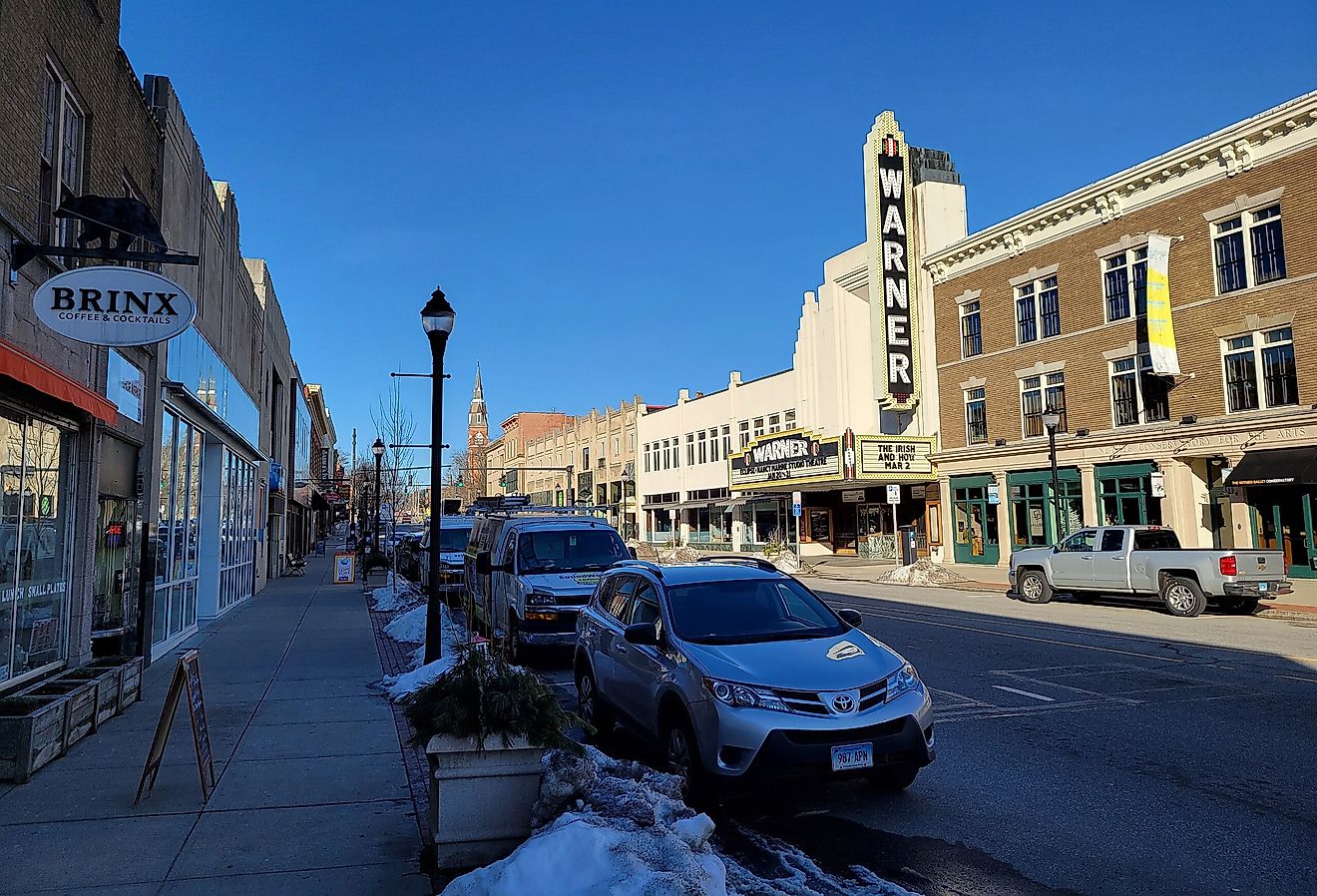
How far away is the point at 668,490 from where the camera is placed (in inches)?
2285

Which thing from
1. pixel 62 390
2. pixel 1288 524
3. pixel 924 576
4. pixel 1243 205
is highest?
pixel 1243 205

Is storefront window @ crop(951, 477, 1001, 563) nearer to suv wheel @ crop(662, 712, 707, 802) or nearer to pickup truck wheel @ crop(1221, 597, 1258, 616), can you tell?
pickup truck wheel @ crop(1221, 597, 1258, 616)

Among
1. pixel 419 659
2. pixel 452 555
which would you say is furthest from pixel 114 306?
pixel 452 555

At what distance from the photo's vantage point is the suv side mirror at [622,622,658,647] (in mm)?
6969

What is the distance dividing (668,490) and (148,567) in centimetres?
4693

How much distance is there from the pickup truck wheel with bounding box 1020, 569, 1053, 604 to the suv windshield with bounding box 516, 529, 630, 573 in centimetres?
1184

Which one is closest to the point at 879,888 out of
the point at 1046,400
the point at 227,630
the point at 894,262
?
the point at 227,630

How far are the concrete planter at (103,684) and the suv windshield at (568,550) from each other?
5507mm

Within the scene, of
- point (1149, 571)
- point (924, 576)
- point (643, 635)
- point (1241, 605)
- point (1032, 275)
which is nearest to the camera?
point (643, 635)

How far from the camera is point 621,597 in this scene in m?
8.36

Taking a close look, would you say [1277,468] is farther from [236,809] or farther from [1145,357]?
[236,809]

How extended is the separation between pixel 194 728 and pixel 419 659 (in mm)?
6547

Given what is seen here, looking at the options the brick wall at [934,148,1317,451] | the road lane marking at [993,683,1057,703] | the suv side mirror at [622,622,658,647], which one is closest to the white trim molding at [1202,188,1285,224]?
the brick wall at [934,148,1317,451]

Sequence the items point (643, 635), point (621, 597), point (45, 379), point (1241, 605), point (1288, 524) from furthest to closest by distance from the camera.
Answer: point (1288, 524)
point (1241, 605)
point (621, 597)
point (45, 379)
point (643, 635)
